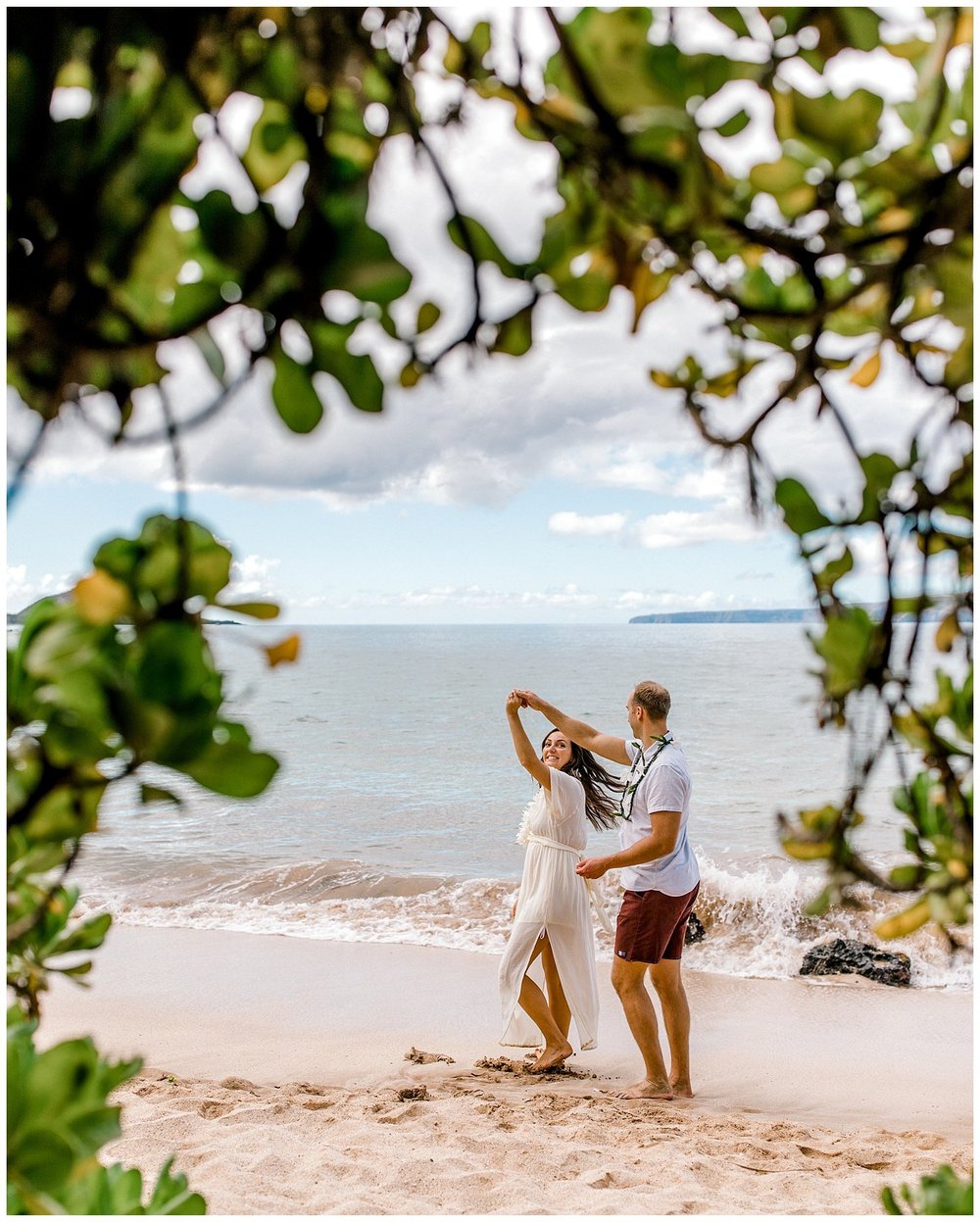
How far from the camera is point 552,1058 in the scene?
4.90 meters

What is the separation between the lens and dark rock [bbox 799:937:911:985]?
21.8 feet

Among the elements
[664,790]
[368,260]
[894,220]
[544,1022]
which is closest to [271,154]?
[368,260]

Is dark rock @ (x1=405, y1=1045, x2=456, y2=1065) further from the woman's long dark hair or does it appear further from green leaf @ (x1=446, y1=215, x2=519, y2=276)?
green leaf @ (x1=446, y1=215, x2=519, y2=276)

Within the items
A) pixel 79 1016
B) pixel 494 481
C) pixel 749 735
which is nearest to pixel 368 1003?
pixel 79 1016

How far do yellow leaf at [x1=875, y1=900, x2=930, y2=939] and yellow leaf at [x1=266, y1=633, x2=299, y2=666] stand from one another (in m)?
0.49

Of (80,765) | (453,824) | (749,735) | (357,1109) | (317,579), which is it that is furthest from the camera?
(317,579)

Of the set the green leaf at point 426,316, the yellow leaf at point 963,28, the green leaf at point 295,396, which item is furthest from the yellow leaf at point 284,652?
the yellow leaf at point 963,28

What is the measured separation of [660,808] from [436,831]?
34.9 feet

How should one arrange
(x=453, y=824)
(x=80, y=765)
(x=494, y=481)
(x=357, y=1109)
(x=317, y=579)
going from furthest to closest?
(x=317, y=579) < (x=494, y=481) < (x=453, y=824) < (x=357, y=1109) < (x=80, y=765)

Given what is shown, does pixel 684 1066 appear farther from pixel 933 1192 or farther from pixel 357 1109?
pixel 933 1192

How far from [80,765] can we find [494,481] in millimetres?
43078

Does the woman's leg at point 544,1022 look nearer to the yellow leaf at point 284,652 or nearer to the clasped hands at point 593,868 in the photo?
the clasped hands at point 593,868

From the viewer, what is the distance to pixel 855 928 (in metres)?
8.06

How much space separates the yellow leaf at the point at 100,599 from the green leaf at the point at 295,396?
0.15 m
